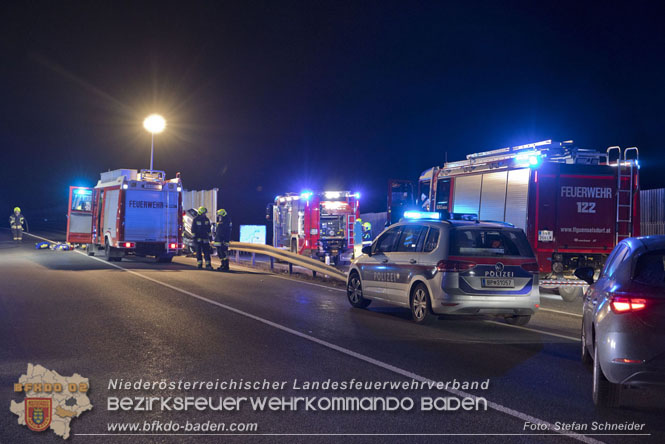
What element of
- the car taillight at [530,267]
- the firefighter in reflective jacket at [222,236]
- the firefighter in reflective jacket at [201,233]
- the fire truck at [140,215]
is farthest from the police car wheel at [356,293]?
the fire truck at [140,215]

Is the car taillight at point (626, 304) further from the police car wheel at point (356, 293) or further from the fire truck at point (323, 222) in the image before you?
the fire truck at point (323, 222)

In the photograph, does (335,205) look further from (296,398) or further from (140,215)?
(296,398)

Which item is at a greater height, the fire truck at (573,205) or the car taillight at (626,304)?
the fire truck at (573,205)

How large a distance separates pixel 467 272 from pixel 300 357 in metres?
3.23

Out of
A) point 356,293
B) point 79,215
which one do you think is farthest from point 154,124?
point 356,293

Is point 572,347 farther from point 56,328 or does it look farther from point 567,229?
point 56,328

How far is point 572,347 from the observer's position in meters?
8.55

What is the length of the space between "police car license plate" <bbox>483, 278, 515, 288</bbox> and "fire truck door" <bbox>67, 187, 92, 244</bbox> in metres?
21.4

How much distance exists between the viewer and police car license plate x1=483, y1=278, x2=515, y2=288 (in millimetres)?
9641

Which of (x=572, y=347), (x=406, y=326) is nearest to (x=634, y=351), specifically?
(x=572, y=347)

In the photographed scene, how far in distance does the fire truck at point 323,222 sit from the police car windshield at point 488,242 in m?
14.7

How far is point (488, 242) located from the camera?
999 cm

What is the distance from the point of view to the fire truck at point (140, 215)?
22.9 m

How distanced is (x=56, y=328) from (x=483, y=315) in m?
6.22
